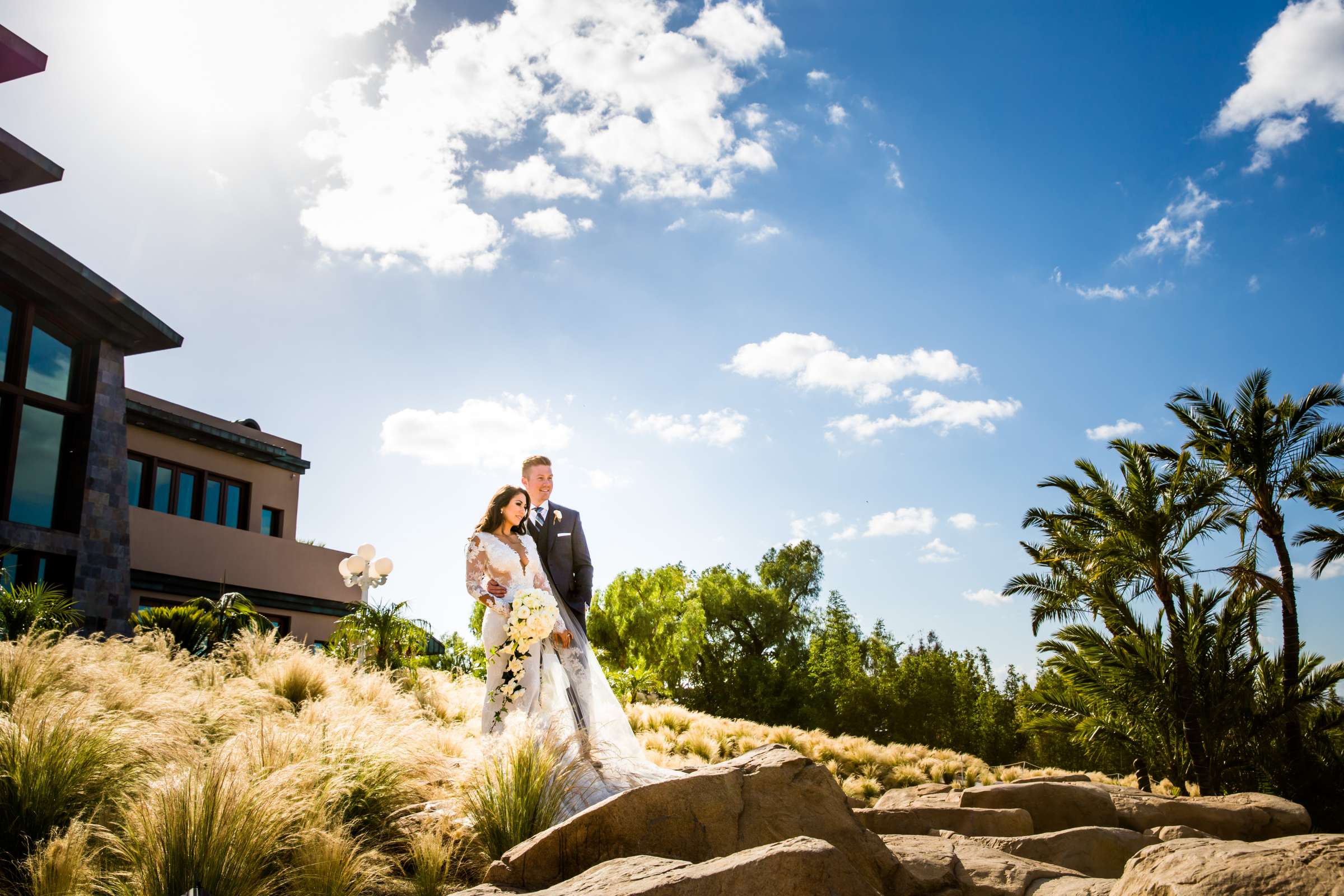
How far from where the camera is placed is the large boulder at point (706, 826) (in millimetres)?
4047

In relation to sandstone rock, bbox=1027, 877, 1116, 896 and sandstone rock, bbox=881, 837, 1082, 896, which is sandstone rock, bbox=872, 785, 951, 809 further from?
sandstone rock, bbox=1027, 877, 1116, 896

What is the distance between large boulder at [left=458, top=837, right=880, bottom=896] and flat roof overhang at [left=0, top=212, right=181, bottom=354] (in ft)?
57.7

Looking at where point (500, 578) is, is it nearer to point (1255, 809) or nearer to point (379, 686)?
point (379, 686)

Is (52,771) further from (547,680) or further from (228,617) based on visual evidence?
(228,617)

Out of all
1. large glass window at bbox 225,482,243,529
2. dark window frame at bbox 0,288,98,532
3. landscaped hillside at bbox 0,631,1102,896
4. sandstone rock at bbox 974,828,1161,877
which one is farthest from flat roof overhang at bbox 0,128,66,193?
sandstone rock at bbox 974,828,1161,877

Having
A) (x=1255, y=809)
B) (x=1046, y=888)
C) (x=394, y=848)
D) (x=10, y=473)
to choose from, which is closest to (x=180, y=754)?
(x=394, y=848)

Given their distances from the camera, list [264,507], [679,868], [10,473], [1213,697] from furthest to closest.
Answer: [264,507] < [1213,697] < [10,473] < [679,868]

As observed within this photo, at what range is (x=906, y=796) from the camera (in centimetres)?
889

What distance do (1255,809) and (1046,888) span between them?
5.83 m

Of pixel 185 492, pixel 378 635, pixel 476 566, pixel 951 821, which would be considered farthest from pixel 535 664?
pixel 185 492

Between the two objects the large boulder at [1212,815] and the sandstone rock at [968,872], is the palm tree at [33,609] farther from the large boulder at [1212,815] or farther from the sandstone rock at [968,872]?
the large boulder at [1212,815]

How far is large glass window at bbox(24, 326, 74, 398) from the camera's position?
1666 cm

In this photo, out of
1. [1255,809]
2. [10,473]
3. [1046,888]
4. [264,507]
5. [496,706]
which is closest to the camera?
[1046,888]

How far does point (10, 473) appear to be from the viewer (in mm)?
15844
